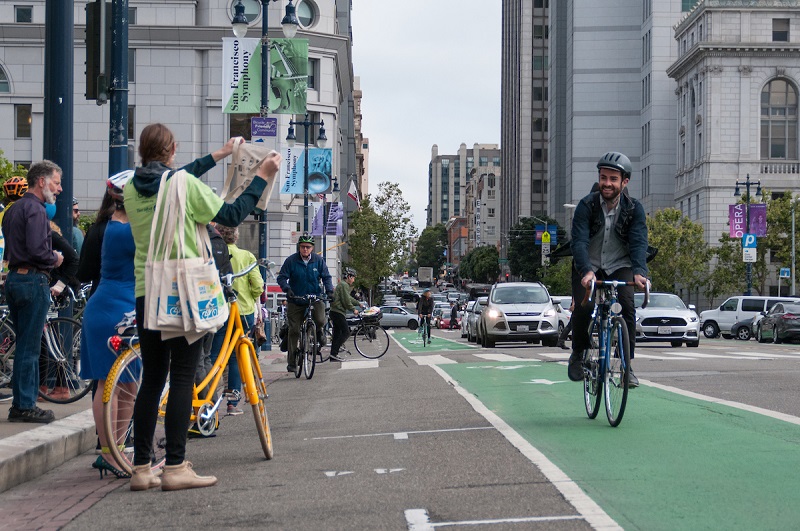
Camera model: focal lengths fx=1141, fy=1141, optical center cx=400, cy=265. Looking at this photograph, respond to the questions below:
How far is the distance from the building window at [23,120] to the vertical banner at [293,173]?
25613 mm

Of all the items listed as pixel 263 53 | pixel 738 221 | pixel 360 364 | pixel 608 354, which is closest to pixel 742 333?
pixel 738 221

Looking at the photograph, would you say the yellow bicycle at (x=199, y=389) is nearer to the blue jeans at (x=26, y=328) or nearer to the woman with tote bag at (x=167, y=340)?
the woman with tote bag at (x=167, y=340)

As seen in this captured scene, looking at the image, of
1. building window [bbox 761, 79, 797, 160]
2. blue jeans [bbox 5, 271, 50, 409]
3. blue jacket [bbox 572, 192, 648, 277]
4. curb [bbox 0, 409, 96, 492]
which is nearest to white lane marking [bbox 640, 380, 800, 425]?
blue jacket [bbox 572, 192, 648, 277]

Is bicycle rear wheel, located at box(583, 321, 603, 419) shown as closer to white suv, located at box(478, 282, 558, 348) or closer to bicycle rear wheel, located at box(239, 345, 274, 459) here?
bicycle rear wheel, located at box(239, 345, 274, 459)

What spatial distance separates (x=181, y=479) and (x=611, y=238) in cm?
404

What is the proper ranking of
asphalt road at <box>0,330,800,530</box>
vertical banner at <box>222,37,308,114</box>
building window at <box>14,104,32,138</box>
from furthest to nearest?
building window at <box>14,104,32,138</box>
vertical banner at <box>222,37,308,114</box>
asphalt road at <box>0,330,800,530</box>

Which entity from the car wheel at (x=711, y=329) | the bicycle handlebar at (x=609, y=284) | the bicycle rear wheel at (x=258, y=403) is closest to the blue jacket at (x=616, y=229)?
the bicycle handlebar at (x=609, y=284)

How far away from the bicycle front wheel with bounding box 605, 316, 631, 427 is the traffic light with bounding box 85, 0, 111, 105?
210 inches

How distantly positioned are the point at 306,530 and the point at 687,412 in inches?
194

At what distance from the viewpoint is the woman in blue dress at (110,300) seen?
23.3 feet

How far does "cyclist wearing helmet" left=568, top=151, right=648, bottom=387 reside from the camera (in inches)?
341

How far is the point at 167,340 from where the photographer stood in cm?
636

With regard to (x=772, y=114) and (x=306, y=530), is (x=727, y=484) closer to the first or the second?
(x=306, y=530)

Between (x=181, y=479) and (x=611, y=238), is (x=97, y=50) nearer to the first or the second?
(x=611, y=238)
